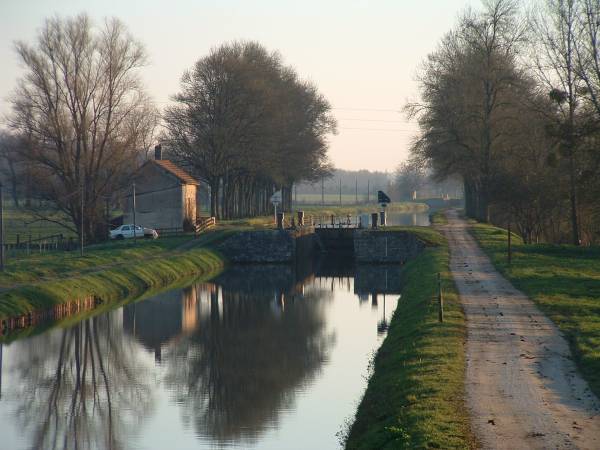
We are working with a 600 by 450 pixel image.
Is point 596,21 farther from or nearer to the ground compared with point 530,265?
farther from the ground

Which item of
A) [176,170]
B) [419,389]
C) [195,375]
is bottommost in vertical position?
[195,375]

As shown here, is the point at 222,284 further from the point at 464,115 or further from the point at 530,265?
the point at 464,115

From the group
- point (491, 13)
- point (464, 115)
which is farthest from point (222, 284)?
point (491, 13)

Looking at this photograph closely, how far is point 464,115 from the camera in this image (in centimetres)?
6562

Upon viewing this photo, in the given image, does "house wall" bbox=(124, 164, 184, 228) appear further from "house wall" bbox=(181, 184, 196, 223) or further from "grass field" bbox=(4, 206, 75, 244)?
"grass field" bbox=(4, 206, 75, 244)

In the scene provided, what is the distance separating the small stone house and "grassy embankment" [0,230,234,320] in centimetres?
579

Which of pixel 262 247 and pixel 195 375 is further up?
pixel 262 247

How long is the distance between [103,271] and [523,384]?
1243 inches

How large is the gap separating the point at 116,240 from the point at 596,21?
121ft

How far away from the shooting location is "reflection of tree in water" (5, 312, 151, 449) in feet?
69.8

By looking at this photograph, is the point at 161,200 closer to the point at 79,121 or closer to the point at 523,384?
the point at 79,121

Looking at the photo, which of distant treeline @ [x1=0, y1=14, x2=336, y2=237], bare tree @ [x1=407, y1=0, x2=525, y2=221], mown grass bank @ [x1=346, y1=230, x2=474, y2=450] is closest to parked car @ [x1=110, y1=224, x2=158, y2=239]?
distant treeline @ [x1=0, y1=14, x2=336, y2=237]

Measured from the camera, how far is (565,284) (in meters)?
34.6

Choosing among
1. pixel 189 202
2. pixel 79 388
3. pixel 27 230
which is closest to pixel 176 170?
pixel 189 202
